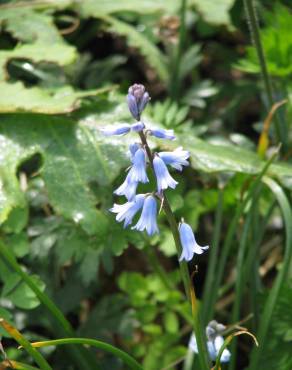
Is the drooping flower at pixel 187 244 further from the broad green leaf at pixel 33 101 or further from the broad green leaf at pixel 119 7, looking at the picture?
the broad green leaf at pixel 119 7

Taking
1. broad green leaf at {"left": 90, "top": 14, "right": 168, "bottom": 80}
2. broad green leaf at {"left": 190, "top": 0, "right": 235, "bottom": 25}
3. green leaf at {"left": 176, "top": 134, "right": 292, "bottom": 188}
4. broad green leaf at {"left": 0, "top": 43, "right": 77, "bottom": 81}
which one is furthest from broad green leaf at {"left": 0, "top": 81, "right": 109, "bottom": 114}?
broad green leaf at {"left": 190, "top": 0, "right": 235, "bottom": 25}

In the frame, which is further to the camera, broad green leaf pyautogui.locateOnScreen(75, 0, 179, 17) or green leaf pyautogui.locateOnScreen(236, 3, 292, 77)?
broad green leaf pyautogui.locateOnScreen(75, 0, 179, 17)

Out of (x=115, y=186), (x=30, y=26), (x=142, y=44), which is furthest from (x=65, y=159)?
(x=142, y=44)

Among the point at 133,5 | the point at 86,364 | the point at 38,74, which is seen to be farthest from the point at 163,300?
the point at 133,5

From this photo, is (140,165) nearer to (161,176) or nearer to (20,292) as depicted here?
(161,176)

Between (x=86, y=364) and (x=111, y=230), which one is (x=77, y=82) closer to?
(x=111, y=230)

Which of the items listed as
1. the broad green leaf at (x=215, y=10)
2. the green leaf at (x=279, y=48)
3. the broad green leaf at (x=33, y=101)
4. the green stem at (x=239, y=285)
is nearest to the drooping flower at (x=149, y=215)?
the green stem at (x=239, y=285)

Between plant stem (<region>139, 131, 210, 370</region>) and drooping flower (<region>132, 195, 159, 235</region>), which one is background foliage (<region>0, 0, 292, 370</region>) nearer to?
plant stem (<region>139, 131, 210, 370</region>)
